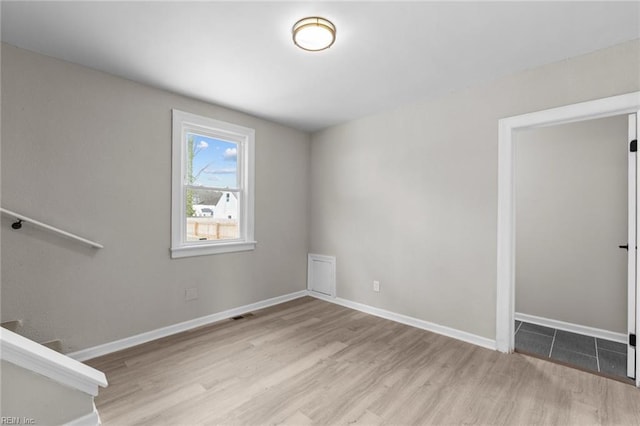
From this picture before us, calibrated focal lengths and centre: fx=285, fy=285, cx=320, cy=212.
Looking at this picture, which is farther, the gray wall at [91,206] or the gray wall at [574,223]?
the gray wall at [574,223]

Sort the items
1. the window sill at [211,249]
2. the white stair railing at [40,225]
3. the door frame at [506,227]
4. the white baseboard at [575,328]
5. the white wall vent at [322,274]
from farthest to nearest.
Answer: the white wall vent at [322,274], the window sill at [211,249], the white baseboard at [575,328], the door frame at [506,227], the white stair railing at [40,225]

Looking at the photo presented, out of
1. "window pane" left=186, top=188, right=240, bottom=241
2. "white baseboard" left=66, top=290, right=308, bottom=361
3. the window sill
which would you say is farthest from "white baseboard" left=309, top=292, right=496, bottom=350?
"window pane" left=186, top=188, right=240, bottom=241

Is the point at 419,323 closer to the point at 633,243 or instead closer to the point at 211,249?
the point at 633,243

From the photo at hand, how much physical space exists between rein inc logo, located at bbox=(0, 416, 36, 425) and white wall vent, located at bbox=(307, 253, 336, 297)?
3.29 m

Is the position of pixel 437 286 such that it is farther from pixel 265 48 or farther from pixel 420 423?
pixel 265 48

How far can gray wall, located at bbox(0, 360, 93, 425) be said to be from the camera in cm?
109

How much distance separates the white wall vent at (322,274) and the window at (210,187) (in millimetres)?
1081

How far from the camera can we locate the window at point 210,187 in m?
3.10

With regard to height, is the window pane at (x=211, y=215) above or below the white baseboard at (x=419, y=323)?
above

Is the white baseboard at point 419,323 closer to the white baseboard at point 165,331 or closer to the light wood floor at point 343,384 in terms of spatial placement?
the light wood floor at point 343,384

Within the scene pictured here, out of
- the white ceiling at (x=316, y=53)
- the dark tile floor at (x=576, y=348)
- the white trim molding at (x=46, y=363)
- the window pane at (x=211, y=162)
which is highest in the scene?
the white ceiling at (x=316, y=53)

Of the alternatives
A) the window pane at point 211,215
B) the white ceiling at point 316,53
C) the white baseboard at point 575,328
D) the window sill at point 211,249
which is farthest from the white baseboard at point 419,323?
the white ceiling at point 316,53

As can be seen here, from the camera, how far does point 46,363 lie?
115 cm

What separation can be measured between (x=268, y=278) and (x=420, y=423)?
2.62 meters
